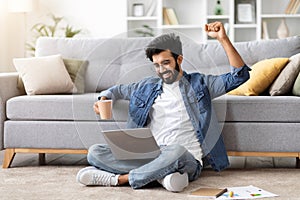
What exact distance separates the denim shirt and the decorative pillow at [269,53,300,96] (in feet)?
1.89

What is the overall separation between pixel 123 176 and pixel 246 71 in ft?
2.64

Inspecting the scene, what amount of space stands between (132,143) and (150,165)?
0.20 metres

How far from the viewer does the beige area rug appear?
109 inches

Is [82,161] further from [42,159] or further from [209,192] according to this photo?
[209,192]

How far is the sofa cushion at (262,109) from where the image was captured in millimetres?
3328

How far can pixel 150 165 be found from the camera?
287cm

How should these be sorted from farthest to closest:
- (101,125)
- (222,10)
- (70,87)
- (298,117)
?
1. (222,10)
2. (70,87)
3. (298,117)
4. (101,125)

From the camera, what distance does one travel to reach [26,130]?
137 inches

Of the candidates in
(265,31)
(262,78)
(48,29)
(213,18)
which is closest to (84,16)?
(48,29)

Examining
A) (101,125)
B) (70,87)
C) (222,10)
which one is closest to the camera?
(101,125)

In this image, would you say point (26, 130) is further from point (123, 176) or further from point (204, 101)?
point (204, 101)

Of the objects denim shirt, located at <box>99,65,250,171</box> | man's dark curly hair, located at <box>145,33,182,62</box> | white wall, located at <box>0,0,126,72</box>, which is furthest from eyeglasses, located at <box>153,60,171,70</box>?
white wall, located at <box>0,0,126,72</box>

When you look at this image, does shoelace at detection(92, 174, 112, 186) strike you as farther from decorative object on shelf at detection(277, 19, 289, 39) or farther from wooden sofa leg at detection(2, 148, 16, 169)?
decorative object on shelf at detection(277, 19, 289, 39)

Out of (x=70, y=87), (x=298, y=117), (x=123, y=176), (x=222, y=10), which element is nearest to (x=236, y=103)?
(x=298, y=117)
